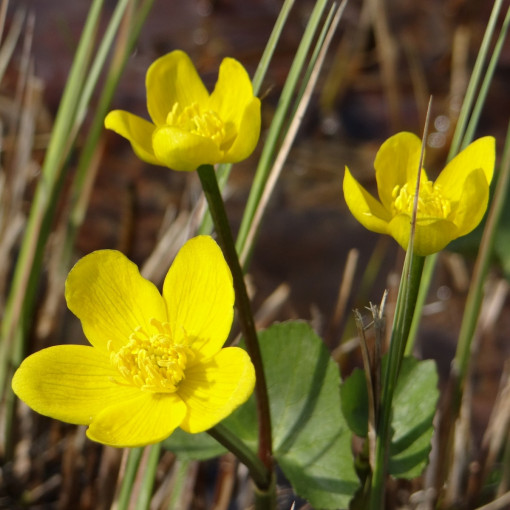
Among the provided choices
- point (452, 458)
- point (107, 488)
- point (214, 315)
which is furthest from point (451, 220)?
point (107, 488)

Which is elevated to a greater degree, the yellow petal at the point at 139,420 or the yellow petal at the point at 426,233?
the yellow petal at the point at 426,233

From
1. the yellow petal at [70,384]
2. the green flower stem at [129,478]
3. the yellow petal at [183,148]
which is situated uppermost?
the yellow petal at [183,148]

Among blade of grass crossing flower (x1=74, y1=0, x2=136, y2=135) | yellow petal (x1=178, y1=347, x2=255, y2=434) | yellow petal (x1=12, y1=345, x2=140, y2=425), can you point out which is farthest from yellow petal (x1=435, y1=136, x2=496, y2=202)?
blade of grass crossing flower (x1=74, y1=0, x2=136, y2=135)

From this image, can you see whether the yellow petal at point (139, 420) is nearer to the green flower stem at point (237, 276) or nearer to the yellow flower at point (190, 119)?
the green flower stem at point (237, 276)

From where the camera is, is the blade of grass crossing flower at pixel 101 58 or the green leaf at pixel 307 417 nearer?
the green leaf at pixel 307 417

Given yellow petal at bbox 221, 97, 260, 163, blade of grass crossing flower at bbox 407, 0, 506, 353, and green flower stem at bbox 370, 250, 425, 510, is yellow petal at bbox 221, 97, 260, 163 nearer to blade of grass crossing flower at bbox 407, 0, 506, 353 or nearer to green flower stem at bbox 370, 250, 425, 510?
green flower stem at bbox 370, 250, 425, 510

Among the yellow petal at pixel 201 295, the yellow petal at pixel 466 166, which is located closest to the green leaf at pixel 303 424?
the yellow petal at pixel 201 295
